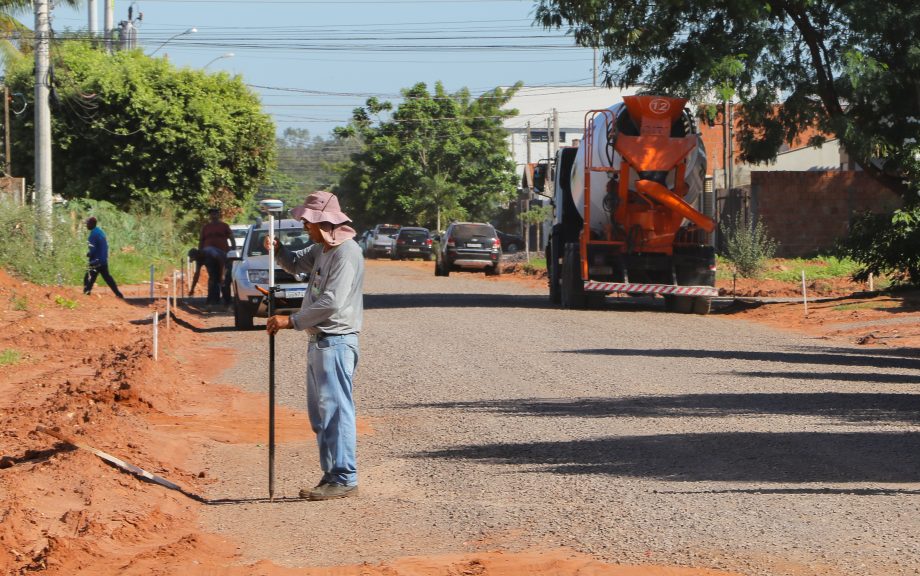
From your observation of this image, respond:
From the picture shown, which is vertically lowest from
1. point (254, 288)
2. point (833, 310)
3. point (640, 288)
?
point (833, 310)

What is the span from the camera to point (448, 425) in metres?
11.9

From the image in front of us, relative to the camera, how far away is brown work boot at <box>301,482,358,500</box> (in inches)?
346

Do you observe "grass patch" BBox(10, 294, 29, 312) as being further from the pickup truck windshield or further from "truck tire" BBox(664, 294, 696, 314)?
"truck tire" BBox(664, 294, 696, 314)

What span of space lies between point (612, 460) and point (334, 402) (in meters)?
2.30

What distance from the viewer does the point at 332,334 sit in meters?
8.75

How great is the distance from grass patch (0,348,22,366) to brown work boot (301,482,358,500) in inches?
366

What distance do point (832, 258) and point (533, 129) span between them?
65.9m

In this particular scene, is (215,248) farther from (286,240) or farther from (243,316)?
(243,316)

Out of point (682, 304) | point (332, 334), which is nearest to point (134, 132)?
point (682, 304)

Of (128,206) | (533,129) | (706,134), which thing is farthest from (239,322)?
(533,129)

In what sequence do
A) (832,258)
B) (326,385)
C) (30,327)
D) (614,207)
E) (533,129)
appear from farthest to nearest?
(533,129) → (832,258) → (614,207) → (30,327) → (326,385)

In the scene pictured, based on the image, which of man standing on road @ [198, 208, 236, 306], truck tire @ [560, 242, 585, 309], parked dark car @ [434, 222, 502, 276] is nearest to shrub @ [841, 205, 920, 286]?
truck tire @ [560, 242, 585, 309]

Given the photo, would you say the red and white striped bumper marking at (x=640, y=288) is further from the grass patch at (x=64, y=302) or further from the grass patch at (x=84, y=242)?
the grass patch at (x=84, y=242)

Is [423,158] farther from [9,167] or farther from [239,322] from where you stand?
[239,322]
